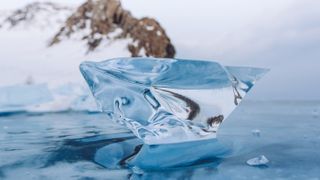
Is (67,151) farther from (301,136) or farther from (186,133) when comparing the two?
(301,136)

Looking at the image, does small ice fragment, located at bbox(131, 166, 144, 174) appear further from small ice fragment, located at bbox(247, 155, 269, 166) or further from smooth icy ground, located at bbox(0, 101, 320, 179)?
small ice fragment, located at bbox(247, 155, 269, 166)

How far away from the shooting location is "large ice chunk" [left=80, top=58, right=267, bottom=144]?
431 cm

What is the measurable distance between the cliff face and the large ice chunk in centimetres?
951

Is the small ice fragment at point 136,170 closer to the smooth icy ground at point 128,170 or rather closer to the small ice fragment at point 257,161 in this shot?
the smooth icy ground at point 128,170

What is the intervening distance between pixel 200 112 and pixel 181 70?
0.48 m

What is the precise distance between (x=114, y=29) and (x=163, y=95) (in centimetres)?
1050

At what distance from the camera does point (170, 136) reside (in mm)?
4406

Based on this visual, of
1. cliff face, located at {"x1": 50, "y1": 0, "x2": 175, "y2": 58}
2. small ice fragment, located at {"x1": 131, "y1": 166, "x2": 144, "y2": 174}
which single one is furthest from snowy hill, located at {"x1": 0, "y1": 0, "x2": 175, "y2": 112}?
small ice fragment, located at {"x1": 131, "y1": 166, "x2": 144, "y2": 174}

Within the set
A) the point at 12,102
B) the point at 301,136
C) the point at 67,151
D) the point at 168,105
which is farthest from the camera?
the point at 12,102

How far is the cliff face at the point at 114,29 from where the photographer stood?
14175 millimetres

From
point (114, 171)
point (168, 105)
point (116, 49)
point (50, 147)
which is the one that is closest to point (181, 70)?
point (168, 105)

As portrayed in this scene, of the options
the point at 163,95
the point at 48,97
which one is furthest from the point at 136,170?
the point at 48,97

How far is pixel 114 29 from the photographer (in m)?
14.5

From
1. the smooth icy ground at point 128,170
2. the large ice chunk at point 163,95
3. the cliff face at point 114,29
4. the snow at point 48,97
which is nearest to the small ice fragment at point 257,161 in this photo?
the smooth icy ground at point 128,170
